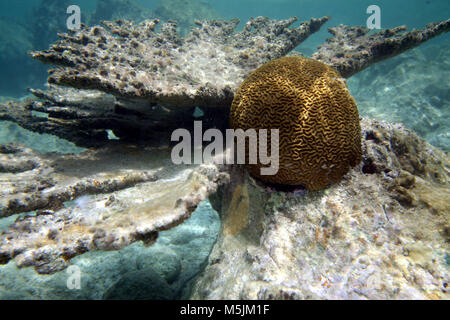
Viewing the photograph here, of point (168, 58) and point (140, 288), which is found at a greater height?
point (168, 58)

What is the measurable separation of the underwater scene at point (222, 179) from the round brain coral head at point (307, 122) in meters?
0.02

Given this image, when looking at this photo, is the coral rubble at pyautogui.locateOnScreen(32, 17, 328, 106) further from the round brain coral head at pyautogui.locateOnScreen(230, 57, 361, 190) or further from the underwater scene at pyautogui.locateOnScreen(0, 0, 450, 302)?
the round brain coral head at pyautogui.locateOnScreen(230, 57, 361, 190)

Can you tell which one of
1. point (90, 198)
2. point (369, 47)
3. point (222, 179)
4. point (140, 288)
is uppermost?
point (369, 47)

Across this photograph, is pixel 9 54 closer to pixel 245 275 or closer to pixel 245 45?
pixel 245 45

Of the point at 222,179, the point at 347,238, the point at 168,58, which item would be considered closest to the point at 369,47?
the point at 168,58

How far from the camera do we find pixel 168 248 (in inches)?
180

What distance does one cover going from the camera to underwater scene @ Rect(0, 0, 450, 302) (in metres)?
2.06

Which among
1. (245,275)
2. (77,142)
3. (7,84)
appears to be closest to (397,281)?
(245,275)

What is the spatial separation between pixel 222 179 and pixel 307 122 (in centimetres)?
118

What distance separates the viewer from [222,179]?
2797 mm

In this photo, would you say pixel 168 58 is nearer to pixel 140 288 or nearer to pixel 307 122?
pixel 307 122

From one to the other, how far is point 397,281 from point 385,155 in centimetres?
148

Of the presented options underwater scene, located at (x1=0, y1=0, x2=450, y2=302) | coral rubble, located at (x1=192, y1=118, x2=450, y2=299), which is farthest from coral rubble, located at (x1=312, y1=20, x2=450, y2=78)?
coral rubble, located at (x1=192, y1=118, x2=450, y2=299)

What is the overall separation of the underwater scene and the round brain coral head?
0.6 inches
